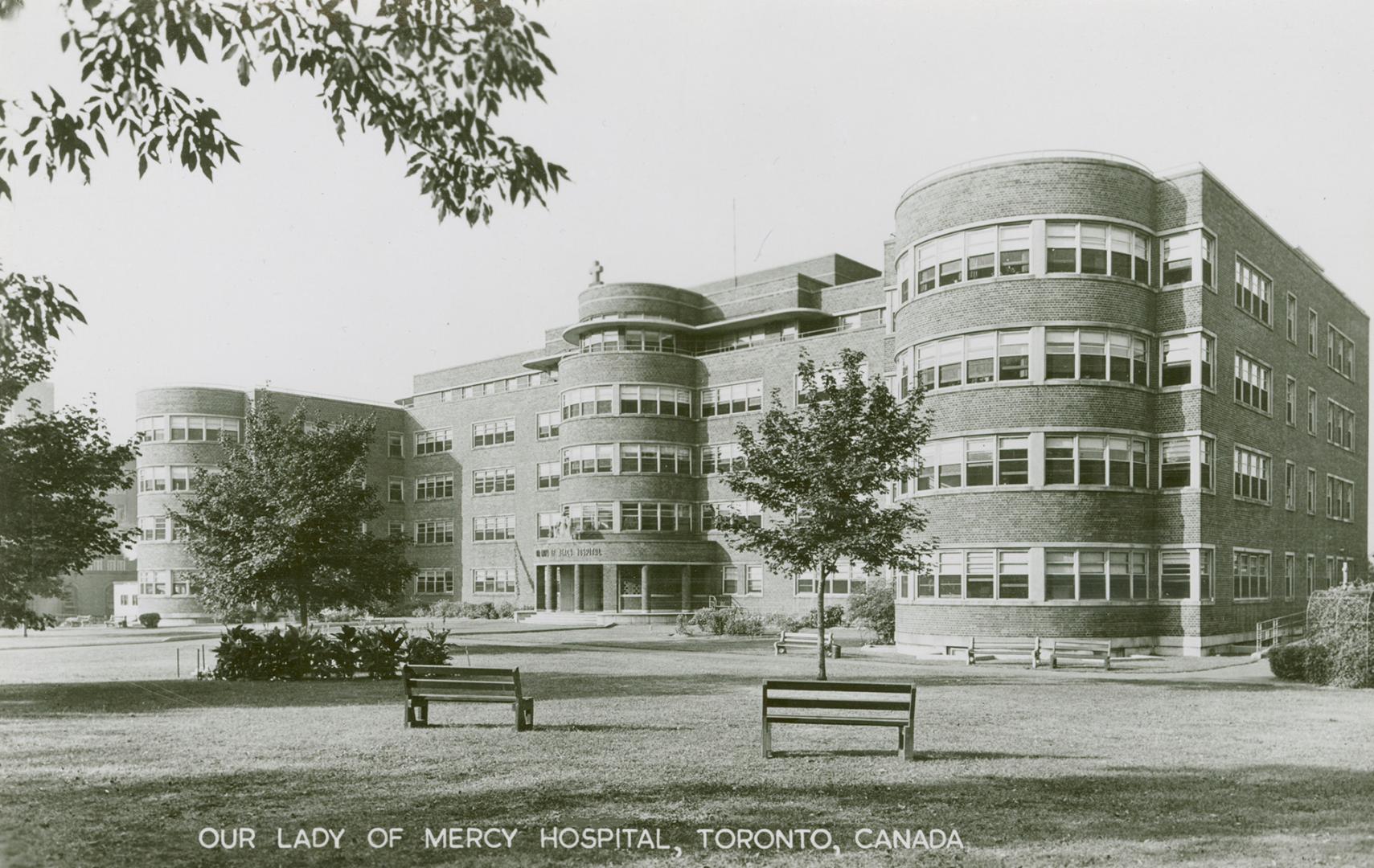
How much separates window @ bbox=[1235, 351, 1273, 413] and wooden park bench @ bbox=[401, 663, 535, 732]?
29.1 meters

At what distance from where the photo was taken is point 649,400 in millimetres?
51406

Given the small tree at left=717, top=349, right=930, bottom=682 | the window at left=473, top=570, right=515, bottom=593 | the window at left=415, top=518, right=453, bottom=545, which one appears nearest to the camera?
the small tree at left=717, top=349, right=930, bottom=682

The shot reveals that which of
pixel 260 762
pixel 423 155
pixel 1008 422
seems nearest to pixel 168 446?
pixel 1008 422

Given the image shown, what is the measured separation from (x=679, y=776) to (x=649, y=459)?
4051 cm

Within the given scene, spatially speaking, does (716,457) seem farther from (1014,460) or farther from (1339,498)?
(1339,498)

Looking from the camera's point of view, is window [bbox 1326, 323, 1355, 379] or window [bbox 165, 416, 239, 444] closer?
window [bbox 1326, 323, 1355, 379]

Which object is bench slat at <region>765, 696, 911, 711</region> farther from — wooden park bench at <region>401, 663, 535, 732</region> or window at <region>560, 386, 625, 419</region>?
window at <region>560, 386, 625, 419</region>

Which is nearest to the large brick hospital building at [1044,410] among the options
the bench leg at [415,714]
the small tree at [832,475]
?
the small tree at [832,475]

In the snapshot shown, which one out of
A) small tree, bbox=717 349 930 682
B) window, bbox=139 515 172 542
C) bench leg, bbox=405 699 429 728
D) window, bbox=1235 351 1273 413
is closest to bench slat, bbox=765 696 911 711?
bench leg, bbox=405 699 429 728

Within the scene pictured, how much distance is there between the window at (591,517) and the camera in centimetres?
5106

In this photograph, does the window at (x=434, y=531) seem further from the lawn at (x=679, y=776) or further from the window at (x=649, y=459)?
the lawn at (x=679, y=776)

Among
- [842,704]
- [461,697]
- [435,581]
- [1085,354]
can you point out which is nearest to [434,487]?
[435,581]

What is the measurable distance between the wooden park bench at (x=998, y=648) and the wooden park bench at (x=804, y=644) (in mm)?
3294

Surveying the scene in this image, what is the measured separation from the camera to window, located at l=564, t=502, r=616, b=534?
168 feet
